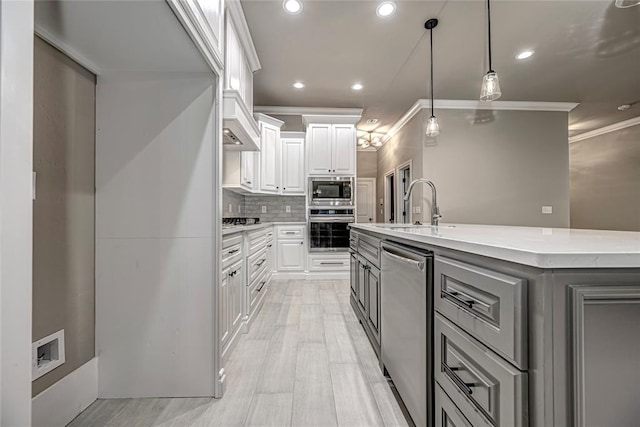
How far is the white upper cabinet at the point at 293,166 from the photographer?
479cm

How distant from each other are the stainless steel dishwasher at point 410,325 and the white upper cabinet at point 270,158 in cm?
305

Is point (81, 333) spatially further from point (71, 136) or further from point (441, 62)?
point (441, 62)

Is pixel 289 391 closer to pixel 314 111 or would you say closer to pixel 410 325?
pixel 410 325

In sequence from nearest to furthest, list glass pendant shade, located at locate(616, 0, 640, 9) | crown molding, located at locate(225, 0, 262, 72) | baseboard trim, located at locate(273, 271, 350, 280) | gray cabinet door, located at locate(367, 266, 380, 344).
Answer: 1. glass pendant shade, located at locate(616, 0, 640, 9)
2. gray cabinet door, located at locate(367, 266, 380, 344)
3. crown molding, located at locate(225, 0, 262, 72)
4. baseboard trim, located at locate(273, 271, 350, 280)

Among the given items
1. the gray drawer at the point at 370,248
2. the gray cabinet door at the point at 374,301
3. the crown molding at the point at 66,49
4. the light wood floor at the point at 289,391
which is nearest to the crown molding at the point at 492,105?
the gray drawer at the point at 370,248

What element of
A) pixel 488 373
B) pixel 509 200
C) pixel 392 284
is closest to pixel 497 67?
pixel 509 200

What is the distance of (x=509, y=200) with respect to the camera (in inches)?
192

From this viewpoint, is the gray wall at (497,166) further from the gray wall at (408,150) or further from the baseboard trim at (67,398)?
the baseboard trim at (67,398)

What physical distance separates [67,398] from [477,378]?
1766 millimetres

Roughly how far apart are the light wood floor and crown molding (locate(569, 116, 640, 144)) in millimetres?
6747

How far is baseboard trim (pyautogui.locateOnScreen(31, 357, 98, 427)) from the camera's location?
126 centimetres

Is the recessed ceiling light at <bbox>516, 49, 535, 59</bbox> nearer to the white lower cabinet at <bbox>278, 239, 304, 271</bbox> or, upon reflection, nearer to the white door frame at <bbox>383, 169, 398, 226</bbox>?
the white door frame at <bbox>383, 169, 398, 226</bbox>

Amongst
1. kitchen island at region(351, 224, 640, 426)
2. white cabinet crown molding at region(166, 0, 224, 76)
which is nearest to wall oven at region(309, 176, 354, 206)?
white cabinet crown molding at region(166, 0, 224, 76)

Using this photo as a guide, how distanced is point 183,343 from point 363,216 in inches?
268
